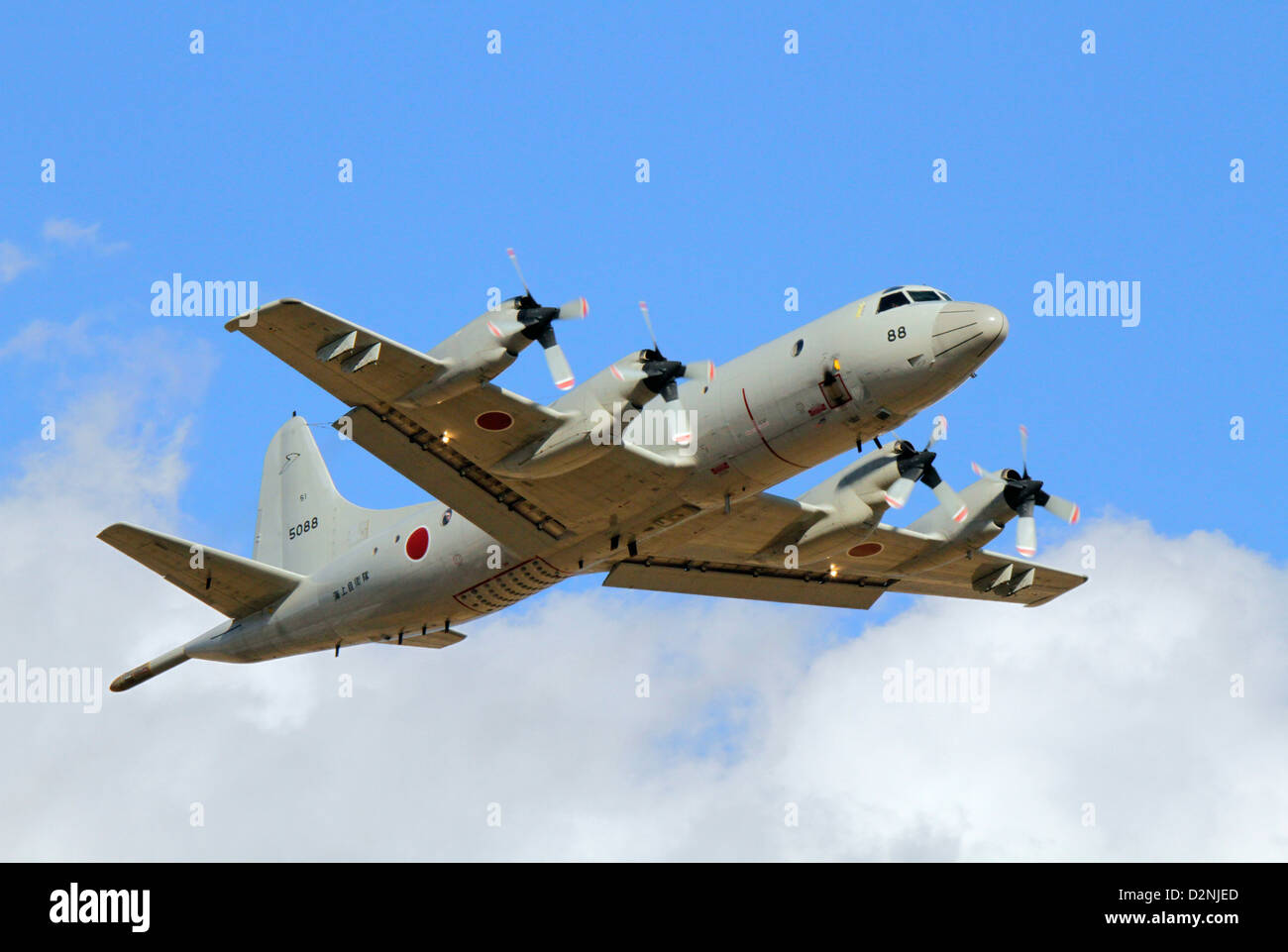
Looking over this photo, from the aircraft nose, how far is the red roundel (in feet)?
39.8

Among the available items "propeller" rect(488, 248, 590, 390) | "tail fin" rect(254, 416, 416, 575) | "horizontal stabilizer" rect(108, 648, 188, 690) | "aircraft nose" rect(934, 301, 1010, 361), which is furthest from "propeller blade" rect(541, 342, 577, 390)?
"horizontal stabilizer" rect(108, 648, 188, 690)

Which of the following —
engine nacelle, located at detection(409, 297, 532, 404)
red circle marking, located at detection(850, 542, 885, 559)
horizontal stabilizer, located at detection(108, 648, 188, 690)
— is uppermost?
engine nacelle, located at detection(409, 297, 532, 404)

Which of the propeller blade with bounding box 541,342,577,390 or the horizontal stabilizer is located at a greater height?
the propeller blade with bounding box 541,342,577,390

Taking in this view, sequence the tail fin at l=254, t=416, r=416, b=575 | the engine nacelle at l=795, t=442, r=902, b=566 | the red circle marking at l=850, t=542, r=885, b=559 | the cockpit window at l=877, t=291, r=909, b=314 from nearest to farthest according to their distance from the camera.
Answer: the cockpit window at l=877, t=291, r=909, b=314
the engine nacelle at l=795, t=442, r=902, b=566
the red circle marking at l=850, t=542, r=885, b=559
the tail fin at l=254, t=416, r=416, b=575

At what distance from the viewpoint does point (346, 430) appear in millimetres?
29516

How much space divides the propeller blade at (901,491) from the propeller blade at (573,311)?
9355 millimetres

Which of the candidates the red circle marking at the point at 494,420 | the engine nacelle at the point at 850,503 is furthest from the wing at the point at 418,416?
the engine nacelle at the point at 850,503

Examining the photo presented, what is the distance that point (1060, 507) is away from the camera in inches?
1383

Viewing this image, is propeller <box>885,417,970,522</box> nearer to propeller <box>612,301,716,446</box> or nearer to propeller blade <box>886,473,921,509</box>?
propeller blade <box>886,473,921,509</box>

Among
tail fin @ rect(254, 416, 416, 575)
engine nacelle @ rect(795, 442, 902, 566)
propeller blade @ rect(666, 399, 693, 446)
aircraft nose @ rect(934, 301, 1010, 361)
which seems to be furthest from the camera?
tail fin @ rect(254, 416, 416, 575)

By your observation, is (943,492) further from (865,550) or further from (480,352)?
(480,352)

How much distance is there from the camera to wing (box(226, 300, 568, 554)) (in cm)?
2722
